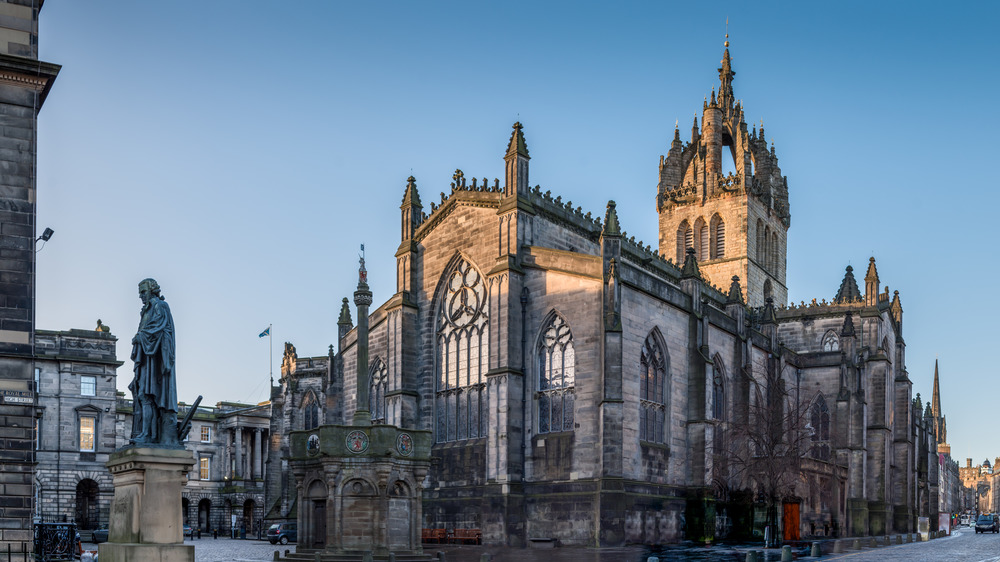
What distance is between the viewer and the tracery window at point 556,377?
38.2m

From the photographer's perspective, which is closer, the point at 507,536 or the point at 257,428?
the point at 507,536

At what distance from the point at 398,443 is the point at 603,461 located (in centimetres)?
875

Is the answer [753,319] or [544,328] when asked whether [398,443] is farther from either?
[753,319]

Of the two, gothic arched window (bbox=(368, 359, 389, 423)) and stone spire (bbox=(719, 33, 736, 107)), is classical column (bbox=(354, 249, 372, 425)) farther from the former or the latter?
stone spire (bbox=(719, 33, 736, 107))

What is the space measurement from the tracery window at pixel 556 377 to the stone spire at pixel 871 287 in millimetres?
31896

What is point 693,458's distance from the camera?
4194 cm

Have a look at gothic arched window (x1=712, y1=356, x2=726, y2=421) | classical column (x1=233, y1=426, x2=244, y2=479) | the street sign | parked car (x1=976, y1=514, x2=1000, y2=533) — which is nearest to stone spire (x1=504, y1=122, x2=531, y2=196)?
gothic arched window (x1=712, y1=356, x2=726, y2=421)

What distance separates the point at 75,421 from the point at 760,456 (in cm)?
4357

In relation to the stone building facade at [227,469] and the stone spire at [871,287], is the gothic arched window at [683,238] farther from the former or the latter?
the stone building facade at [227,469]

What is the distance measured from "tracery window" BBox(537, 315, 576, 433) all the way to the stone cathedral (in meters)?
0.06

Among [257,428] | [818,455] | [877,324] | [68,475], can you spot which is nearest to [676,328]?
[818,455]

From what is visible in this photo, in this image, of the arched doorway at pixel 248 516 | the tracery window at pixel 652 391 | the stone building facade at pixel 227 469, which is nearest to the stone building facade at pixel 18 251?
the tracery window at pixel 652 391

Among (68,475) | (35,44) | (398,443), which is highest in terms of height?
(35,44)

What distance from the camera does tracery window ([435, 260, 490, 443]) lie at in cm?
4153
